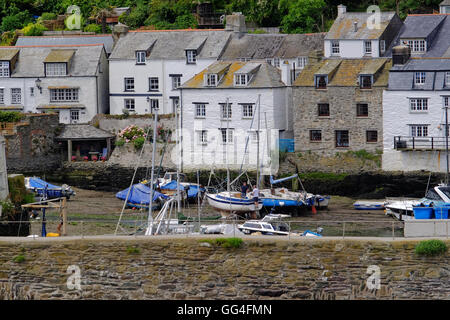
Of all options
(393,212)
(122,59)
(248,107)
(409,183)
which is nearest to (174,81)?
(122,59)

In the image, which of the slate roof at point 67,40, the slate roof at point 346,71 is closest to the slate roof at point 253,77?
the slate roof at point 346,71

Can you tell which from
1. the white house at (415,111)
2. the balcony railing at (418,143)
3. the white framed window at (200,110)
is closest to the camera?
the balcony railing at (418,143)

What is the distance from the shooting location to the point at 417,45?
60438 mm

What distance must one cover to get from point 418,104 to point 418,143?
6.28 feet

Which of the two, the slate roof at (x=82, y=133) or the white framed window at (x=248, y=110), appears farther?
the slate roof at (x=82, y=133)

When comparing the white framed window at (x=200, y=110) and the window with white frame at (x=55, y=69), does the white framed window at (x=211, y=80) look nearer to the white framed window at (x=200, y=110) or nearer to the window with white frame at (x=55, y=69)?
the white framed window at (x=200, y=110)

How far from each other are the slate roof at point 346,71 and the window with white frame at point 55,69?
15359 millimetres

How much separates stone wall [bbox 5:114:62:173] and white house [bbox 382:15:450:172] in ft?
58.1

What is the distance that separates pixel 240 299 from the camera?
2930 cm

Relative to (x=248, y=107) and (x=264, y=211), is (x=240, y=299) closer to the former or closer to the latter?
(x=264, y=211)

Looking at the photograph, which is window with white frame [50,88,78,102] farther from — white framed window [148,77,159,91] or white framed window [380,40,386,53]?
white framed window [380,40,386,53]

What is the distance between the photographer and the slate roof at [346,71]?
193ft

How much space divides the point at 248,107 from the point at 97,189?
8.39 metres

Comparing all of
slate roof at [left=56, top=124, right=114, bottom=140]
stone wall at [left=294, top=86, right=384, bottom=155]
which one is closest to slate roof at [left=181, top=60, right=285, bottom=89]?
stone wall at [left=294, top=86, right=384, bottom=155]
